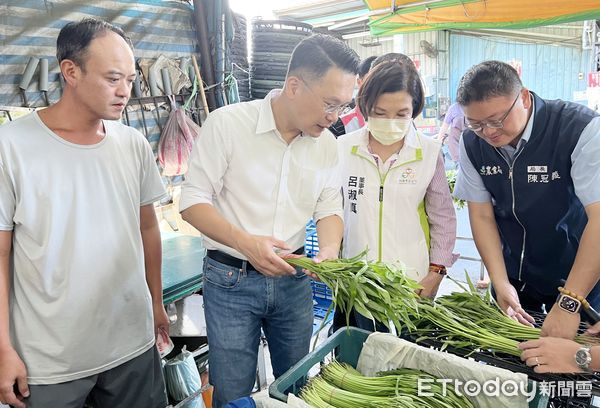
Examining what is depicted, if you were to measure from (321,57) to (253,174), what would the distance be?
45 centimetres

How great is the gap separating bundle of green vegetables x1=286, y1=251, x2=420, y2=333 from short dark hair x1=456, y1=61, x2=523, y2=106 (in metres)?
0.72

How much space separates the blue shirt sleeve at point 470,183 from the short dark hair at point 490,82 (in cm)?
36

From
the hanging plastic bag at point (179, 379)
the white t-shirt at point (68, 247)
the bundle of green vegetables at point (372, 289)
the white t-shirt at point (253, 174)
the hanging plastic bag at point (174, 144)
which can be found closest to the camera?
the bundle of green vegetables at point (372, 289)

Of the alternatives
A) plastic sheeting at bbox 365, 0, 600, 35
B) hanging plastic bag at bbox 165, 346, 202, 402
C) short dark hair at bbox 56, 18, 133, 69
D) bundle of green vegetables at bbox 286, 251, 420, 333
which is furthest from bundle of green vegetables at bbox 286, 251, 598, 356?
plastic sheeting at bbox 365, 0, 600, 35

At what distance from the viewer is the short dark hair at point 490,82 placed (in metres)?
1.57

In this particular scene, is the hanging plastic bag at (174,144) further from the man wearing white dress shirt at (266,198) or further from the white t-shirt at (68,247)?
the man wearing white dress shirt at (266,198)

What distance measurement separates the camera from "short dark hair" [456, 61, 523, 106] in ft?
5.16

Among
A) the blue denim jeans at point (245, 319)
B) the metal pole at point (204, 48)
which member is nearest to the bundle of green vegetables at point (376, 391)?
the blue denim jeans at point (245, 319)

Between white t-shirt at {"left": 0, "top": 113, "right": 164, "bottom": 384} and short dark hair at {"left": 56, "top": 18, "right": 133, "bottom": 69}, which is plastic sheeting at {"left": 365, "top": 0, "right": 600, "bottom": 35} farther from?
white t-shirt at {"left": 0, "top": 113, "right": 164, "bottom": 384}

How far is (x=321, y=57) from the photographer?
1448 mm

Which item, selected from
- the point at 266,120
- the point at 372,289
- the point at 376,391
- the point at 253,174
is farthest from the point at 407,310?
the point at 266,120

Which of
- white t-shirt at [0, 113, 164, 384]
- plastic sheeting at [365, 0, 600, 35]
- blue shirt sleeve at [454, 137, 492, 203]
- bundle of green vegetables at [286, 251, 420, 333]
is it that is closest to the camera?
bundle of green vegetables at [286, 251, 420, 333]

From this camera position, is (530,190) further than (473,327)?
Yes

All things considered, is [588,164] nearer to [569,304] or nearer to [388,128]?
[569,304]
